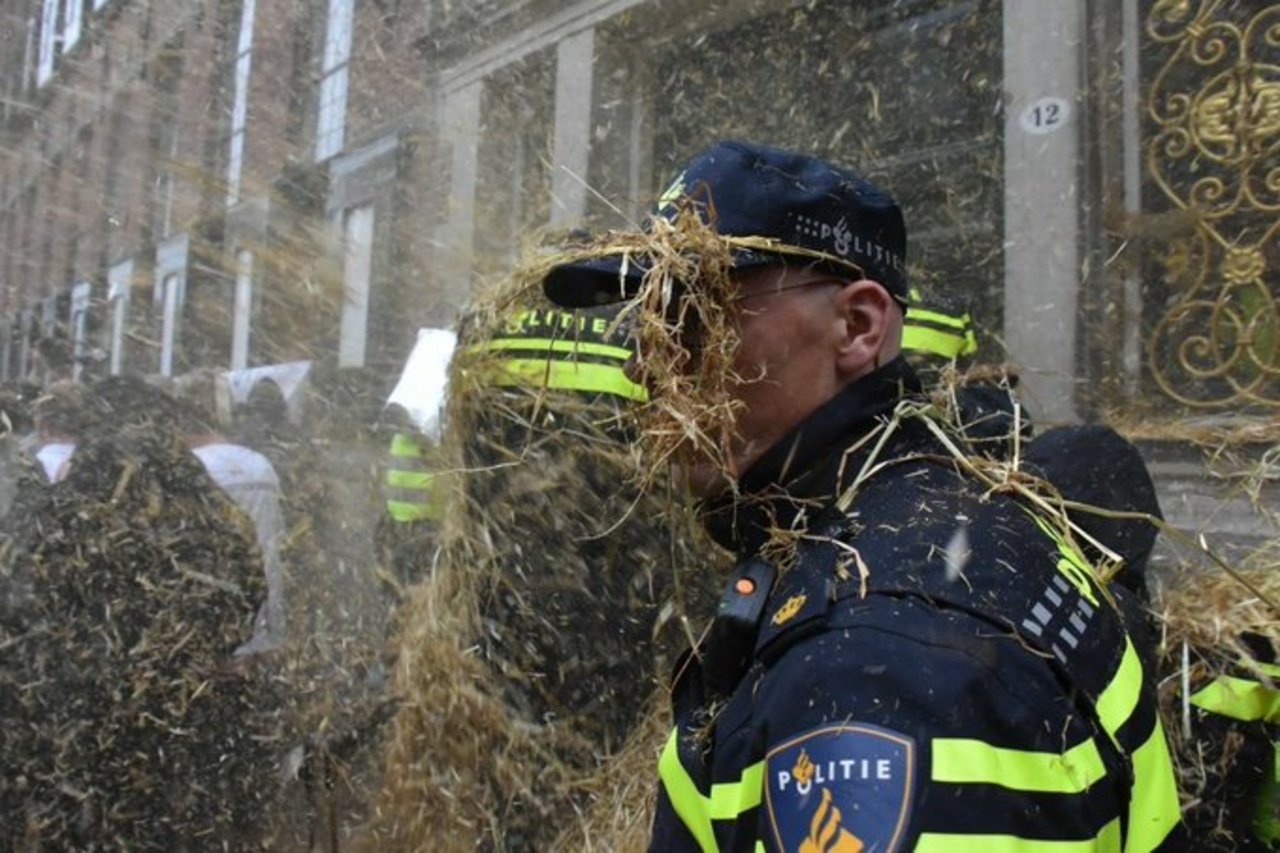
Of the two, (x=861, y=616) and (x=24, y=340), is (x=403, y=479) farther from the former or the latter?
(x=861, y=616)

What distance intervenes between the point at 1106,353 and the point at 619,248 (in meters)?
3.45

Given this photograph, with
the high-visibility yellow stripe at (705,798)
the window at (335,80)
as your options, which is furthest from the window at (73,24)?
the high-visibility yellow stripe at (705,798)

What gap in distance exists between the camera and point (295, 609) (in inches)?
210

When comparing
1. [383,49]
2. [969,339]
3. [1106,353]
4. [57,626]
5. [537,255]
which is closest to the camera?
[537,255]

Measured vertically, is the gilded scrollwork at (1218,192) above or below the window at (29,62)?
below

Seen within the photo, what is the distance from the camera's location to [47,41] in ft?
22.1

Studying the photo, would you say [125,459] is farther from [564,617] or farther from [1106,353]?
[1106,353]

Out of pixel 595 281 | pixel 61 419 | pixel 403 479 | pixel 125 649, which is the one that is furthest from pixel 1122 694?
pixel 403 479

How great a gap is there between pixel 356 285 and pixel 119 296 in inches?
73.4

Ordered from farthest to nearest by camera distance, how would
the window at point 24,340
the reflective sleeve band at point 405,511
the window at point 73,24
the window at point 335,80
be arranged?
the window at point 335,80, the window at point 73,24, the window at point 24,340, the reflective sleeve band at point 405,511

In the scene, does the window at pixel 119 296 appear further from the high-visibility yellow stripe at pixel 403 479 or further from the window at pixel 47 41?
the high-visibility yellow stripe at pixel 403 479

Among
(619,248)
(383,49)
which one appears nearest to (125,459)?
(619,248)

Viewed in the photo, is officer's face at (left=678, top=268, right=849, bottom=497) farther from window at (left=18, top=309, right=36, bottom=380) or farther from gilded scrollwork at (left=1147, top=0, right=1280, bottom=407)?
window at (left=18, top=309, right=36, bottom=380)

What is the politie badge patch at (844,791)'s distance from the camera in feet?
3.50
